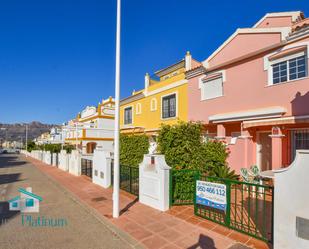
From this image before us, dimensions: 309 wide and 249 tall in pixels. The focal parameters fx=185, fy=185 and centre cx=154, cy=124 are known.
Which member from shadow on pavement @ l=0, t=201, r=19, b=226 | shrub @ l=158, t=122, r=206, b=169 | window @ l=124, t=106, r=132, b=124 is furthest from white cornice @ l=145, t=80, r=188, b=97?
shadow on pavement @ l=0, t=201, r=19, b=226

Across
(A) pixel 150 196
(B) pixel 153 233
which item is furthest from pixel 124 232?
(A) pixel 150 196

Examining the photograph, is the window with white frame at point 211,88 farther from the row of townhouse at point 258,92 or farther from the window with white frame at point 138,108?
the window with white frame at point 138,108

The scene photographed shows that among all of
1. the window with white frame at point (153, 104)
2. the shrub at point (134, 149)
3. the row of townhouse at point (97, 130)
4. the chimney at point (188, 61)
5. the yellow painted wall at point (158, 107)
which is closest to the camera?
the shrub at point (134, 149)

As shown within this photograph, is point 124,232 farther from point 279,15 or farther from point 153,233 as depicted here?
point 279,15

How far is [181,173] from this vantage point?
6.41 m

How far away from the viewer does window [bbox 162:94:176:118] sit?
47.3 ft

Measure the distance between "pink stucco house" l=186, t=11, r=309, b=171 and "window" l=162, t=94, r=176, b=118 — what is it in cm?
238

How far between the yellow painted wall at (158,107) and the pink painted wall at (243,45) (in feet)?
9.54

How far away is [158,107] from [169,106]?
1.20 meters

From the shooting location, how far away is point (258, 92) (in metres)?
9.28

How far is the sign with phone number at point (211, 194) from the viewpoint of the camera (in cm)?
472

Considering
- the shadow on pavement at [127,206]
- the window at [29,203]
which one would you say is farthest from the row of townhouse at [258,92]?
the window at [29,203]

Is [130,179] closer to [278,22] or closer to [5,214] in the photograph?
[5,214]

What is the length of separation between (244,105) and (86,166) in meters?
10.9
